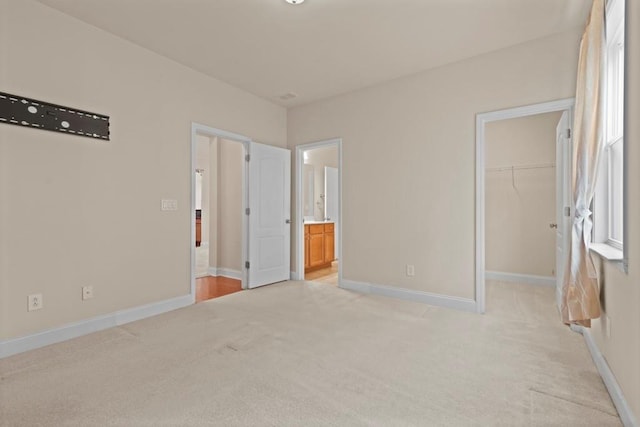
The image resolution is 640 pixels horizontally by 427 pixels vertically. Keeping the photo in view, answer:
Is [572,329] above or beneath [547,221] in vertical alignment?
beneath

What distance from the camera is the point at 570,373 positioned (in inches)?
82.5

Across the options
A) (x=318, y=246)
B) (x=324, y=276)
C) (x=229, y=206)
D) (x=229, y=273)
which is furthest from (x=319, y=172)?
(x=229, y=273)

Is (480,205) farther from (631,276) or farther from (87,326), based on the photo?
(87,326)

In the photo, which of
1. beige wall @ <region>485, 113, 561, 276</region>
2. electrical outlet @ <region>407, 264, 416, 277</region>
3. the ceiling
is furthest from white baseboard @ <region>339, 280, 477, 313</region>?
the ceiling

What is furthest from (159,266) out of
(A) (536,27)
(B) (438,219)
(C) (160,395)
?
(A) (536,27)

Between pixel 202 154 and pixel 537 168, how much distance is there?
23.5 ft

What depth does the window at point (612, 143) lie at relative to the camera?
206cm

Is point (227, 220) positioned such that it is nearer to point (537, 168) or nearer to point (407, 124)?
point (407, 124)

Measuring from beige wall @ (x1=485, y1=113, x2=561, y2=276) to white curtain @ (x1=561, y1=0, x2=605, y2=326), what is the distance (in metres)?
2.52

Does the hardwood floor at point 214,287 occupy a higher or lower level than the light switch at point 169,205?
lower

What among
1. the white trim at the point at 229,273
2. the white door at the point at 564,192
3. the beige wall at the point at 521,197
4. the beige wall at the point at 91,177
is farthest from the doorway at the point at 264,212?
the white door at the point at 564,192

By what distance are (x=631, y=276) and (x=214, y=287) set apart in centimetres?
436

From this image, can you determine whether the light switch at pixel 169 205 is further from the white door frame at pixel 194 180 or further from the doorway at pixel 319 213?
the doorway at pixel 319 213

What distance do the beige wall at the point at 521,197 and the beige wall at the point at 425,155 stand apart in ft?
5.72
